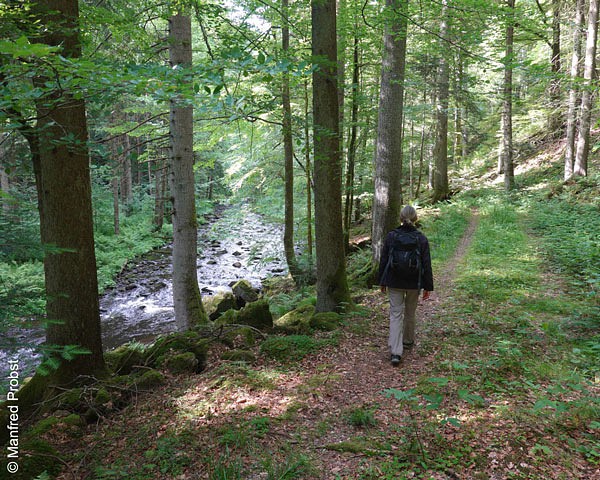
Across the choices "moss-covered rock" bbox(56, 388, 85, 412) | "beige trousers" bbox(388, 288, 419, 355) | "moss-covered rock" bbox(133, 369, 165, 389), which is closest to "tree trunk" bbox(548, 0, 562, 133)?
"beige trousers" bbox(388, 288, 419, 355)

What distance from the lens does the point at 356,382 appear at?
4.64 metres

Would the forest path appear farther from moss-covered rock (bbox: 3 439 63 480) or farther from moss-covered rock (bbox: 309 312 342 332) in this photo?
moss-covered rock (bbox: 3 439 63 480)

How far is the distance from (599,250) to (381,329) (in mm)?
5384

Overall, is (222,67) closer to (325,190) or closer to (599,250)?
(325,190)

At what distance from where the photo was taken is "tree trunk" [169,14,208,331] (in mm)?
7375

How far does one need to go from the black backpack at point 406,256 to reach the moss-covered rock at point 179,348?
307 centimetres

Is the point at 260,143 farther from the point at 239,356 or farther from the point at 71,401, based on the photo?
the point at 71,401

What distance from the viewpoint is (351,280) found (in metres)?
9.63

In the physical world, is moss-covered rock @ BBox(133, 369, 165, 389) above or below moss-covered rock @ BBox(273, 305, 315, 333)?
below

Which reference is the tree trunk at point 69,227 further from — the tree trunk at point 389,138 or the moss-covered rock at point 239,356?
the tree trunk at point 389,138

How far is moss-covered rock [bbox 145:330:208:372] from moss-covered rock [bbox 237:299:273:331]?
99 cm

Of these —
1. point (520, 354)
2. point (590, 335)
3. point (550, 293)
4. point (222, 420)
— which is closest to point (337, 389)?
point (222, 420)

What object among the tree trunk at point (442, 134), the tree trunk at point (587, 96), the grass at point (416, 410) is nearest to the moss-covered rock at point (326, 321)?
the grass at point (416, 410)

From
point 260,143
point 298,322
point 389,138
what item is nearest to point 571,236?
point 389,138
